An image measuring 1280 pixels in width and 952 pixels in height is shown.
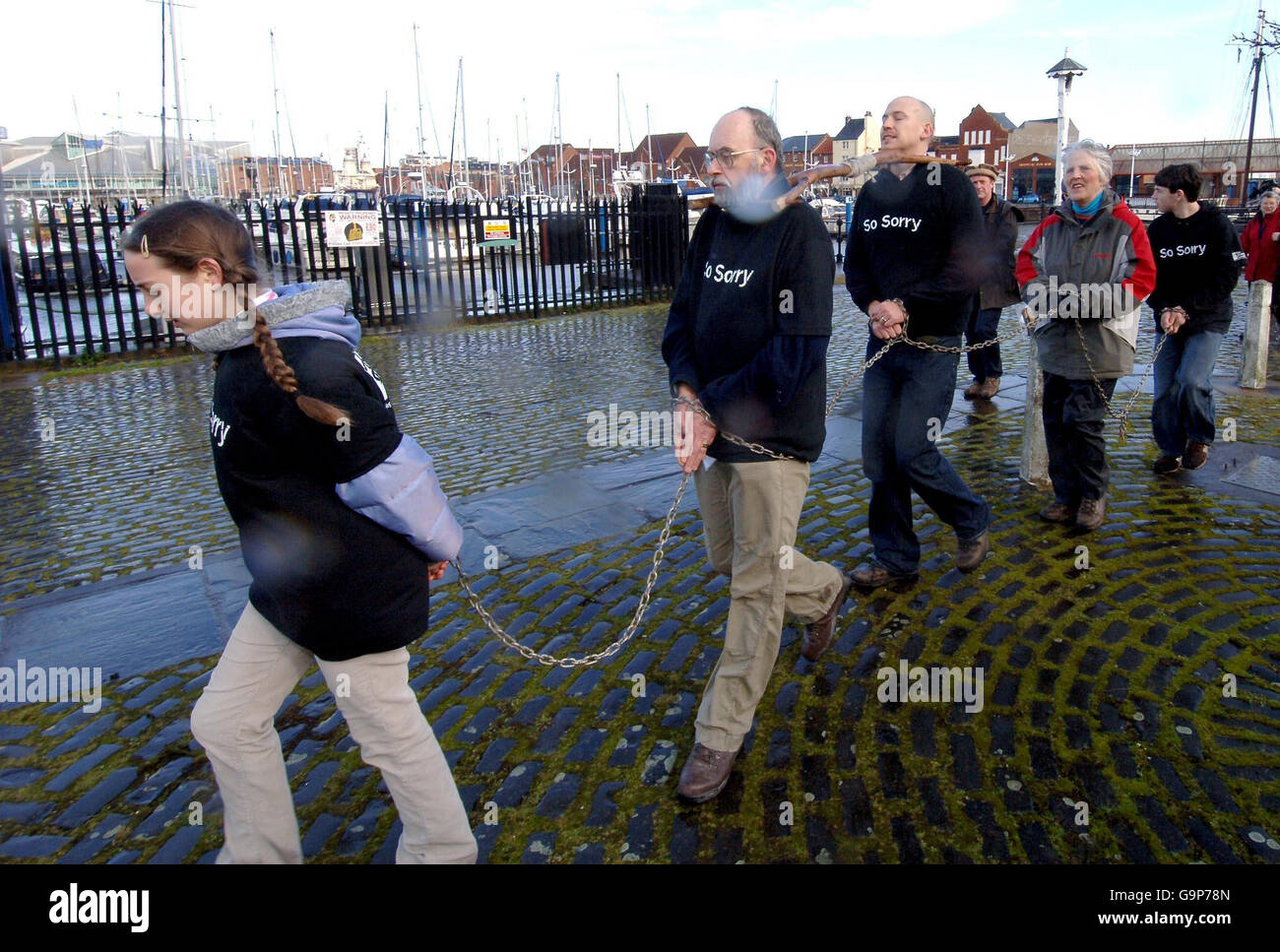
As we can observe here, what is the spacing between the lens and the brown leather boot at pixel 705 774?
2.89 meters

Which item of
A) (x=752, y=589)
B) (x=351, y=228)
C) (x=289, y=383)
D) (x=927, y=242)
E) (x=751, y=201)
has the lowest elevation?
(x=752, y=589)

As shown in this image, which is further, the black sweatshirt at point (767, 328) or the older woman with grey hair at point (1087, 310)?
the older woman with grey hair at point (1087, 310)

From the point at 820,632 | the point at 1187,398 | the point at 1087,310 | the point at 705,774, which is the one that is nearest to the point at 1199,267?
the point at 1187,398

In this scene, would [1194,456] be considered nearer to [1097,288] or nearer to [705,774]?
[1097,288]

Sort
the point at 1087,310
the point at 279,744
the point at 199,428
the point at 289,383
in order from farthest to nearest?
the point at 199,428
the point at 1087,310
the point at 279,744
the point at 289,383

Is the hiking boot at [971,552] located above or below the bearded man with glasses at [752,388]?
below

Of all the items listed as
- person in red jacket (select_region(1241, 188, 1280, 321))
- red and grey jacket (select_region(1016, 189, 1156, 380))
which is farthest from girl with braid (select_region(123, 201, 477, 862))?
person in red jacket (select_region(1241, 188, 1280, 321))

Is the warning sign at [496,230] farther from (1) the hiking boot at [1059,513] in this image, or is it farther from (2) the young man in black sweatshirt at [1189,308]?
(1) the hiking boot at [1059,513]

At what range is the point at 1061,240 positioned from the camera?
16.5 feet

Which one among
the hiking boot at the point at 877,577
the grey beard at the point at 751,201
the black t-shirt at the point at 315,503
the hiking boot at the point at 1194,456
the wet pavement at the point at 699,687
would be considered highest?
the grey beard at the point at 751,201

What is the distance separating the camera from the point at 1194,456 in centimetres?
591

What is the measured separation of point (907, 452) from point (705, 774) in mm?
1865

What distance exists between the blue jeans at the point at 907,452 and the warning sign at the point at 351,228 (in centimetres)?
1097

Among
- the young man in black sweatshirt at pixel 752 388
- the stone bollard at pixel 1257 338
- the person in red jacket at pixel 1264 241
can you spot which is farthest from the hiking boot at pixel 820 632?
the person in red jacket at pixel 1264 241
